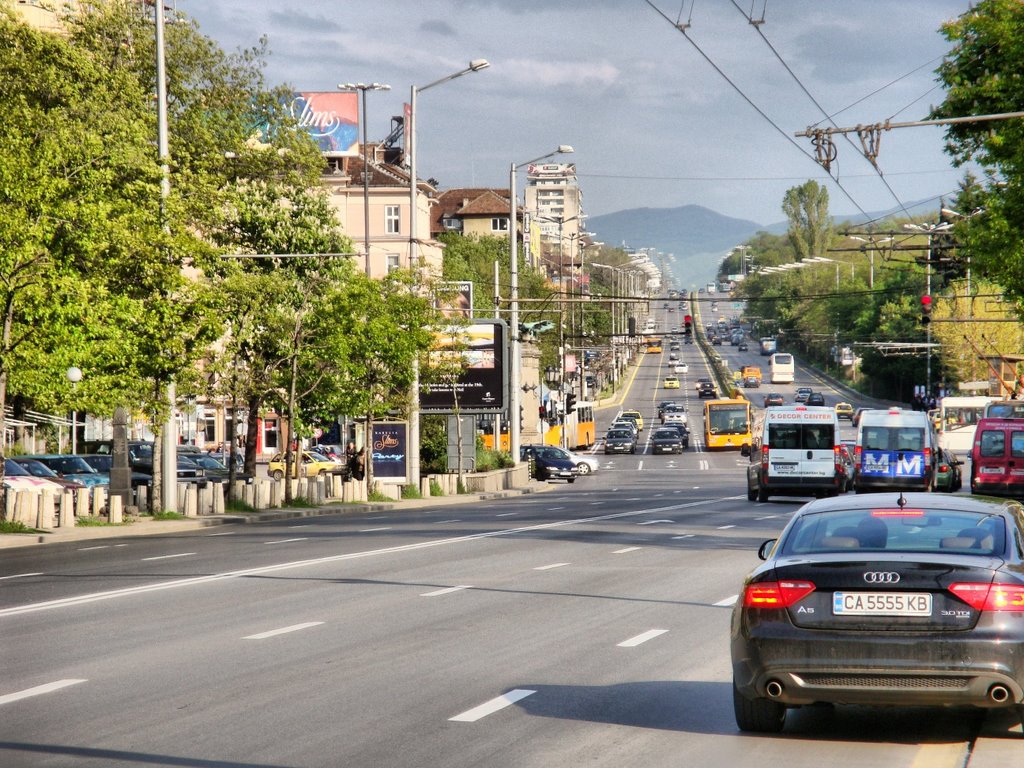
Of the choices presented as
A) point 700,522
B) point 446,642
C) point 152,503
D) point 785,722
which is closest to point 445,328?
point 152,503

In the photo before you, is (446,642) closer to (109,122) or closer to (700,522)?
(700,522)

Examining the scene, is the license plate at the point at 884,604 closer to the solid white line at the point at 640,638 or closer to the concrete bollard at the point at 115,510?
the solid white line at the point at 640,638

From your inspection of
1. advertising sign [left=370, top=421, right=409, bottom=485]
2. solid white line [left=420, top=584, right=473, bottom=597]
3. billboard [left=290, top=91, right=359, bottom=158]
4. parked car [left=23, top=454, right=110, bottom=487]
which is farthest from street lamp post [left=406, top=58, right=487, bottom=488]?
billboard [left=290, top=91, right=359, bottom=158]

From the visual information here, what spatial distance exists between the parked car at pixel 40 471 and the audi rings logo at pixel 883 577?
3615 cm

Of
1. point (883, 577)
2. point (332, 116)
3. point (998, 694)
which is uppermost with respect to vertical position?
point (332, 116)

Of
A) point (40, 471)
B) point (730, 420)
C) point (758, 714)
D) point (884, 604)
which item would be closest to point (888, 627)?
point (884, 604)

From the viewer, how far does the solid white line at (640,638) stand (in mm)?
12789

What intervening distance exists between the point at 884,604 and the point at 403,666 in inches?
170

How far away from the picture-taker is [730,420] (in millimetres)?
93562

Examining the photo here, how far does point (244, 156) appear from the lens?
45.9 meters

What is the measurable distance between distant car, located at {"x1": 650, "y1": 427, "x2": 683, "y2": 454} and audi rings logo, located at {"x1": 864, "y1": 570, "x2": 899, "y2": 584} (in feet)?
280

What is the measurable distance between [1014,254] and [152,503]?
2026 cm

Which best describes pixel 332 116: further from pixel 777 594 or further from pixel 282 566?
pixel 777 594

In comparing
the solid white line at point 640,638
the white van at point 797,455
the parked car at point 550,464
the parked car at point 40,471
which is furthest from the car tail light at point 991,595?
the parked car at point 550,464
